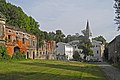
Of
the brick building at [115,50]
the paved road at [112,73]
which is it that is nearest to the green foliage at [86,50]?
the brick building at [115,50]

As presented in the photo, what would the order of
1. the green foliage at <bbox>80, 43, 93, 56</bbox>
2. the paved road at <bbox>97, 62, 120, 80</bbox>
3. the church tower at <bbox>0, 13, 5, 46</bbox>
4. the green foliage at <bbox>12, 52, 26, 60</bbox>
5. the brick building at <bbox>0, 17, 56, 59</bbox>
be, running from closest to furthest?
1. the paved road at <bbox>97, 62, 120, 80</bbox>
2. the church tower at <bbox>0, 13, 5, 46</bbox>
3. the brick building at <bbox>0, 17, 56, 59</bbox>
4. the green foliage at <bbox>12, 52, 26, 60</bbox>
5. the green foliage at <bbox>80, 43, 93, 56</bbox>

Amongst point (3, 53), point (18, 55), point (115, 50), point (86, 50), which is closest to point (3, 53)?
point (3, 53)

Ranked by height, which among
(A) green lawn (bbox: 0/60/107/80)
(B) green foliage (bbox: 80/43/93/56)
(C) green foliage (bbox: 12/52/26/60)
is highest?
(B) green foliage (bbox: 80/43/93/56)

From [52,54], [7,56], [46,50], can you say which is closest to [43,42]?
[46,50]

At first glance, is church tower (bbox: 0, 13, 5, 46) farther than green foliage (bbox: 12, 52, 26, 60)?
No

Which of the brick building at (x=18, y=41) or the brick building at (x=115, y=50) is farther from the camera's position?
the brick building at (x=115, y=50)

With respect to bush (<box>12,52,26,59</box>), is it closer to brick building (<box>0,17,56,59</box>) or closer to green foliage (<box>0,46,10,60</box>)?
brick building (<box>0,17,56,59</box>)

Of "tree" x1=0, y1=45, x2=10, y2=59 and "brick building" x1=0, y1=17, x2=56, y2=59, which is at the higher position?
"brick building" x1=0, y1=17, x2=56, y2=59

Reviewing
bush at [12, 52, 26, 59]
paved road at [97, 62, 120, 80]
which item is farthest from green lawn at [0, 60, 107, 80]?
bush at [12, 52, 26, 59]

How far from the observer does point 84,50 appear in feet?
391

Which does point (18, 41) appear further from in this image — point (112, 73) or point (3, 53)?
point (112, 73)

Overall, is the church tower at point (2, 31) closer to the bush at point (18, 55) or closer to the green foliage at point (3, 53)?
the green foliage at point (3, 53)

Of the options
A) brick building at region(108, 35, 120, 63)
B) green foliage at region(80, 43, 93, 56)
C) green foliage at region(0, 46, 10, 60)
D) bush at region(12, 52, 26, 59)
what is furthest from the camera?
green foliage at region(80, 43, 93, 56)

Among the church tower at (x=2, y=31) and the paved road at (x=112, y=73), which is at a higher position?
the church tower at (x=2, y=31)
